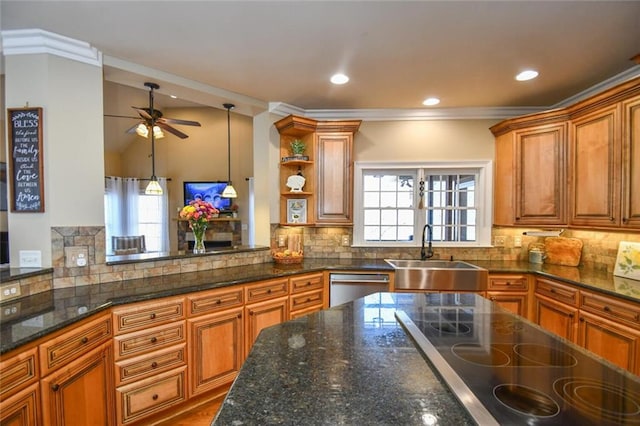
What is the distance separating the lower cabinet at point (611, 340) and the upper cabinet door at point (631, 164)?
0.78 meters

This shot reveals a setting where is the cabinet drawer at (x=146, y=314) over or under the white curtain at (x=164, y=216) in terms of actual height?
under

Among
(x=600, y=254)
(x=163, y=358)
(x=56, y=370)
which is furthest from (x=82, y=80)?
(x=600, y=254)

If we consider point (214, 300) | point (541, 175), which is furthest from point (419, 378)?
point (541, 175)

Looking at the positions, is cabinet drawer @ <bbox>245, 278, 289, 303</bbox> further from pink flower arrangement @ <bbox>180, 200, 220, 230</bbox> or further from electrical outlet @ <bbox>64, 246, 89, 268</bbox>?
electrical outlet @ <bbox>64, 246, 89, 268</bbox>

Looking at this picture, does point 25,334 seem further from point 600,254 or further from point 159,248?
point 159,248

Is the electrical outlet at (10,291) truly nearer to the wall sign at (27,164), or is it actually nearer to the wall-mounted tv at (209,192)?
the wall sign at (27,164)

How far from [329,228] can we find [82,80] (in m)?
2.53

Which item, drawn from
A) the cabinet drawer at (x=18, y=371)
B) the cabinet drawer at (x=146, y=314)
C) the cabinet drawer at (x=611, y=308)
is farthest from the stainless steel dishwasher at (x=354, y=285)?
the cabinet drawer at (x=18, y=371)

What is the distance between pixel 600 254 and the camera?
2.78m

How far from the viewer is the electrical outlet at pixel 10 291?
1706mm

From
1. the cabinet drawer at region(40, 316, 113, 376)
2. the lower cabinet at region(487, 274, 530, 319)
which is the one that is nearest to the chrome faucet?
the lower cabinet at region(487, 274, 530, 319)

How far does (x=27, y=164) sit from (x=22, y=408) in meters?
1.51

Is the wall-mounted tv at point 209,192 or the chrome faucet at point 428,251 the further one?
the wall-mounted tv at point 209,192

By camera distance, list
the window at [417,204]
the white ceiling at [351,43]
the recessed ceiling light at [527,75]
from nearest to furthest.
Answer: the white ceiling at [351,43]
the recessed ceiling light at [527,75]
the window at [417,204]
